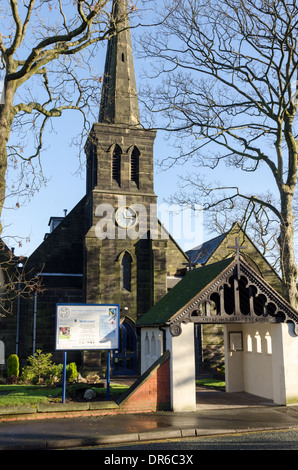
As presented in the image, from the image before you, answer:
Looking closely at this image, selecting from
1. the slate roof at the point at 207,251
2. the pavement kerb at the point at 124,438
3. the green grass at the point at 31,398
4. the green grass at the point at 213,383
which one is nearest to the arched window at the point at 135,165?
the slate roof at the point at 207,251

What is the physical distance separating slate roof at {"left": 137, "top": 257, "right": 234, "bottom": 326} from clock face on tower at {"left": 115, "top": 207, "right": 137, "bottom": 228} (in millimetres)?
12987

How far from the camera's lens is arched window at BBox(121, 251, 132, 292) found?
30.4 metres

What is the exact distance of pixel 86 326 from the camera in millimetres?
14695

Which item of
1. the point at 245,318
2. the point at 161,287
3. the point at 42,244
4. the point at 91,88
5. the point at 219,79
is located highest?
the point at 219,79

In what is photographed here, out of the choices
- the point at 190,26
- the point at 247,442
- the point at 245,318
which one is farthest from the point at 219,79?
the point at 247,442

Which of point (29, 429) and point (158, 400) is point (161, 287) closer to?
point (158, 400)

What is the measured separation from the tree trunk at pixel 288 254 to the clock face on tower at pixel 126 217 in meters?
13.7

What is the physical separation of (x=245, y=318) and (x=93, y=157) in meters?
22.3

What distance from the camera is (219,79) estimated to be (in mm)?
20688

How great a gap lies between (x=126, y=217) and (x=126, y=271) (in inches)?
140

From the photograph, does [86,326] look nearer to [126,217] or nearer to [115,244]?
[115,244]

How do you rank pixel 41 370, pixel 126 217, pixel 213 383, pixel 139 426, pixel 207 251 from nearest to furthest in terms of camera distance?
pixel 139 426 < pixel 41 370 < pixel 213 383 < pixel 126 217 < pixel 207 251

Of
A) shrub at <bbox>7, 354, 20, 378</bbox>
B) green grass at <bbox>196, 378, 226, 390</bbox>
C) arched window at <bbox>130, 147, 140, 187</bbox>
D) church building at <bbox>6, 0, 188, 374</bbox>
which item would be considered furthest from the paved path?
arched window at <bbox>130, 147, 140, 187</bbox>

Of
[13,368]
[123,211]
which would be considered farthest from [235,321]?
[123,211]
